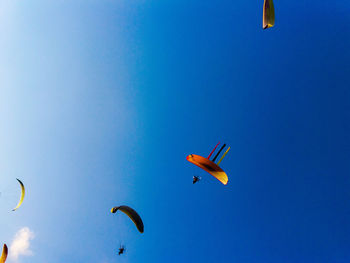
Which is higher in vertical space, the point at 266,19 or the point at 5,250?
the point at 266,19

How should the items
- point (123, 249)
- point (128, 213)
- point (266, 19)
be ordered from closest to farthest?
point (266, 19)
point (128, 213)
point (123, 249)

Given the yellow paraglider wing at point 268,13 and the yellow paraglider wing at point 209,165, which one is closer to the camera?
the yellow paraglider wing at point 268,13

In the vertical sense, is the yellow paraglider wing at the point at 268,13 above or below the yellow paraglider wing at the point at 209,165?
above

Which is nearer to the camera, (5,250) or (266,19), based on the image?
(266,19)

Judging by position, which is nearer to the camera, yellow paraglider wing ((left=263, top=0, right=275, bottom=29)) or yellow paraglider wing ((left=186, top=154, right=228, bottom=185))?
yellow paraglider wing ((left=263, top=0, right=275, bottom=29))

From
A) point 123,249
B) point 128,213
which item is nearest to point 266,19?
point 128,213

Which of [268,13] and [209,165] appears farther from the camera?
[209,165]

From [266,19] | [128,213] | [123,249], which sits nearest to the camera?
[266,19]

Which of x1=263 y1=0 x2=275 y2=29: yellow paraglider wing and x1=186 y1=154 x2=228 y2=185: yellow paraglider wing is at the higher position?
x1=263 y1=0 x2=275 y2=29: yellow paraglider wing

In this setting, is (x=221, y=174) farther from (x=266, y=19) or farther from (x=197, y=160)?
(x=266, y=19)

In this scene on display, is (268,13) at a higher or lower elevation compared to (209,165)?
higher

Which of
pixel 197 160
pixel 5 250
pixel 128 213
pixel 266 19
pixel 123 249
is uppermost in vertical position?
pixel 266 19

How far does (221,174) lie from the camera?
10656 mm

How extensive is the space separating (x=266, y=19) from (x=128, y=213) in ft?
39.5
